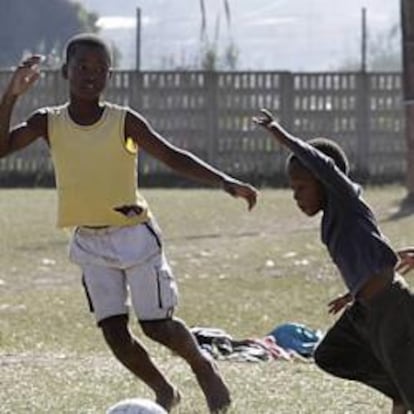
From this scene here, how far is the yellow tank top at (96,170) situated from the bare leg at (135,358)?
1.51ft

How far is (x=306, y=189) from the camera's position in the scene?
21.7 ft

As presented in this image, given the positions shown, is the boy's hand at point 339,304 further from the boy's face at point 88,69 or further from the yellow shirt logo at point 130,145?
the boy's face at point 88,69

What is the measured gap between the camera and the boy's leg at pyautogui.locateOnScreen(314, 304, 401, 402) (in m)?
6.78

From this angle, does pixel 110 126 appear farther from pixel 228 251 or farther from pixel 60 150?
pixel 228 251

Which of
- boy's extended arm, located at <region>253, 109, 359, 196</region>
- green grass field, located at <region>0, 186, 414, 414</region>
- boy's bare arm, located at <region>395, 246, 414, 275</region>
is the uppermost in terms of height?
boy's extended arm, located at <region>253, 109, 359, 196</region>

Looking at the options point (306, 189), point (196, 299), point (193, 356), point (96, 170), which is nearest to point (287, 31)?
point (196, 299)

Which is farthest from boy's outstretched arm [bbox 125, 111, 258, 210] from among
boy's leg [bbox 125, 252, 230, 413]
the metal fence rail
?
the metal fence rail

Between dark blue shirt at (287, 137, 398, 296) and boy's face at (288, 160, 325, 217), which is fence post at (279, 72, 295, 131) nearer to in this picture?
boy's face at (288, 160, 325, 217)

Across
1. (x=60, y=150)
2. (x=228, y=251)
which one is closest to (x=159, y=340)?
(x=60, y=150)

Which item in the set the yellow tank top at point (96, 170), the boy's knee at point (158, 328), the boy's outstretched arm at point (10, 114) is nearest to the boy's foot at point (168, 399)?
the boy's knee at point (158, 328)

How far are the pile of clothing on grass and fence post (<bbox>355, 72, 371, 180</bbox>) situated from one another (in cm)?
1671

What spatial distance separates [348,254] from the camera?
21.3ft

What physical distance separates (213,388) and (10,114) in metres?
1.47

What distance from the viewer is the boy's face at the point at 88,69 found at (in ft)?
24.0
